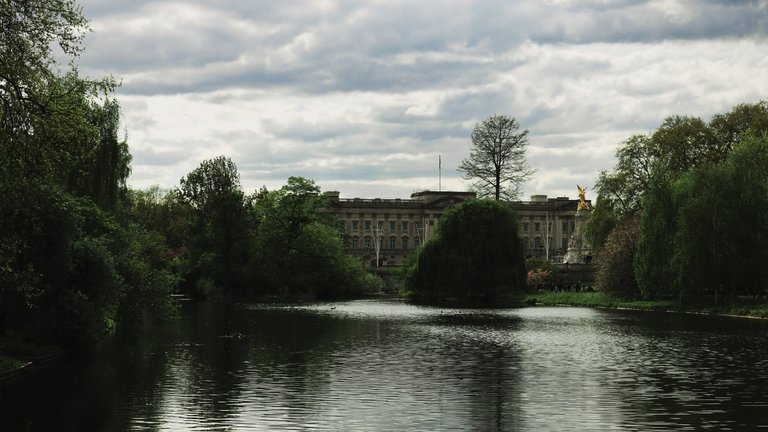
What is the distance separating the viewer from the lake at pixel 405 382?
2220cm

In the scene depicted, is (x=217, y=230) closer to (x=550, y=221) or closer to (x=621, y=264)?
(x=621, y=264)

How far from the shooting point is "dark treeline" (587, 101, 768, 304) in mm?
64438

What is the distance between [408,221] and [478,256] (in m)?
103

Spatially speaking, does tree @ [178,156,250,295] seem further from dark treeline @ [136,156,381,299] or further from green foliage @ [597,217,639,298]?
green foliage @ [597,217,639,298]

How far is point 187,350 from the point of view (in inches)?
1559

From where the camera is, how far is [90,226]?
155ft

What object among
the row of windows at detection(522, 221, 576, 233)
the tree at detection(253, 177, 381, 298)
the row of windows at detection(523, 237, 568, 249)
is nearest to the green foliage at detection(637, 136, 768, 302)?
the tree at detection(253, 177, 381, 298)

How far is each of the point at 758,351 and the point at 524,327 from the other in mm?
16624

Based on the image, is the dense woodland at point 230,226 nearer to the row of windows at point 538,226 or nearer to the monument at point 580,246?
the monument at point 580,246

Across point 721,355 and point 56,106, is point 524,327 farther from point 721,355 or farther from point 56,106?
point 56,106

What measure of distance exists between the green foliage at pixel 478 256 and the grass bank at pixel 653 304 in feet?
16.5

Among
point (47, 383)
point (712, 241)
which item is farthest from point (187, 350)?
point (712, 241)

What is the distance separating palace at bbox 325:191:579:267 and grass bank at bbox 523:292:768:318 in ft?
295

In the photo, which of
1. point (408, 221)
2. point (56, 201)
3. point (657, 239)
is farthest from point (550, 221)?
point (56, 201)
